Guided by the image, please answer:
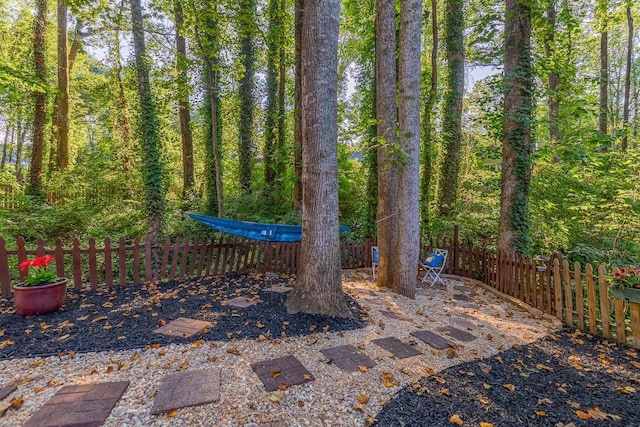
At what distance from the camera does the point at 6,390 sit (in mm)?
2080

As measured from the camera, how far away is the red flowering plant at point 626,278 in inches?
137

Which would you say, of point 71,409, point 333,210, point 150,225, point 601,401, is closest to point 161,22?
point 150,225

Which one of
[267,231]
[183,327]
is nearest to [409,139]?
[267,231]

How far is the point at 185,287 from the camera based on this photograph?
4.76m

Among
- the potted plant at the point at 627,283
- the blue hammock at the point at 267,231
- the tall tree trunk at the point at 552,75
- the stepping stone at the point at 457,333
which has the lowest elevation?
the stepping stone at the point at 457,333

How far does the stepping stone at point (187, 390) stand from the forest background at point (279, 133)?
4.60 metres

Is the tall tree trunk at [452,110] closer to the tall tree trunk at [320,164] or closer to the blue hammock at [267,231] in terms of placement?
the blue hammock at [267,231]

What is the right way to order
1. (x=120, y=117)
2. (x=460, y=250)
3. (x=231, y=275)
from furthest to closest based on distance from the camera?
(x=120, y=117), (x=460, y=250), (x=231, y=275)

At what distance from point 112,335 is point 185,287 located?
1.78m

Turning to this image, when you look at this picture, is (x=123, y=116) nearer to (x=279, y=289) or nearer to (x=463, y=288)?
(x=279, y=289)

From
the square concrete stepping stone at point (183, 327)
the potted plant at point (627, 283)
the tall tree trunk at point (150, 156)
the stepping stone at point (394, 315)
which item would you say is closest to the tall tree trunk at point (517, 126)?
the potted plant at point (627, 283)

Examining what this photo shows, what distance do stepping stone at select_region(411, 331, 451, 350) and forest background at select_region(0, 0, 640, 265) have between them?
3.58m

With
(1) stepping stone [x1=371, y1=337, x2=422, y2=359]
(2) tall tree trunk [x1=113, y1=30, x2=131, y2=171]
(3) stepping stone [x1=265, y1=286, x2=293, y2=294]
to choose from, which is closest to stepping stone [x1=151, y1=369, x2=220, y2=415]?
(1) stepping stone [x1=371, y1=337, x2=422, y2=359]

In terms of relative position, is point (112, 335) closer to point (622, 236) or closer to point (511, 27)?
point (511, 27)
